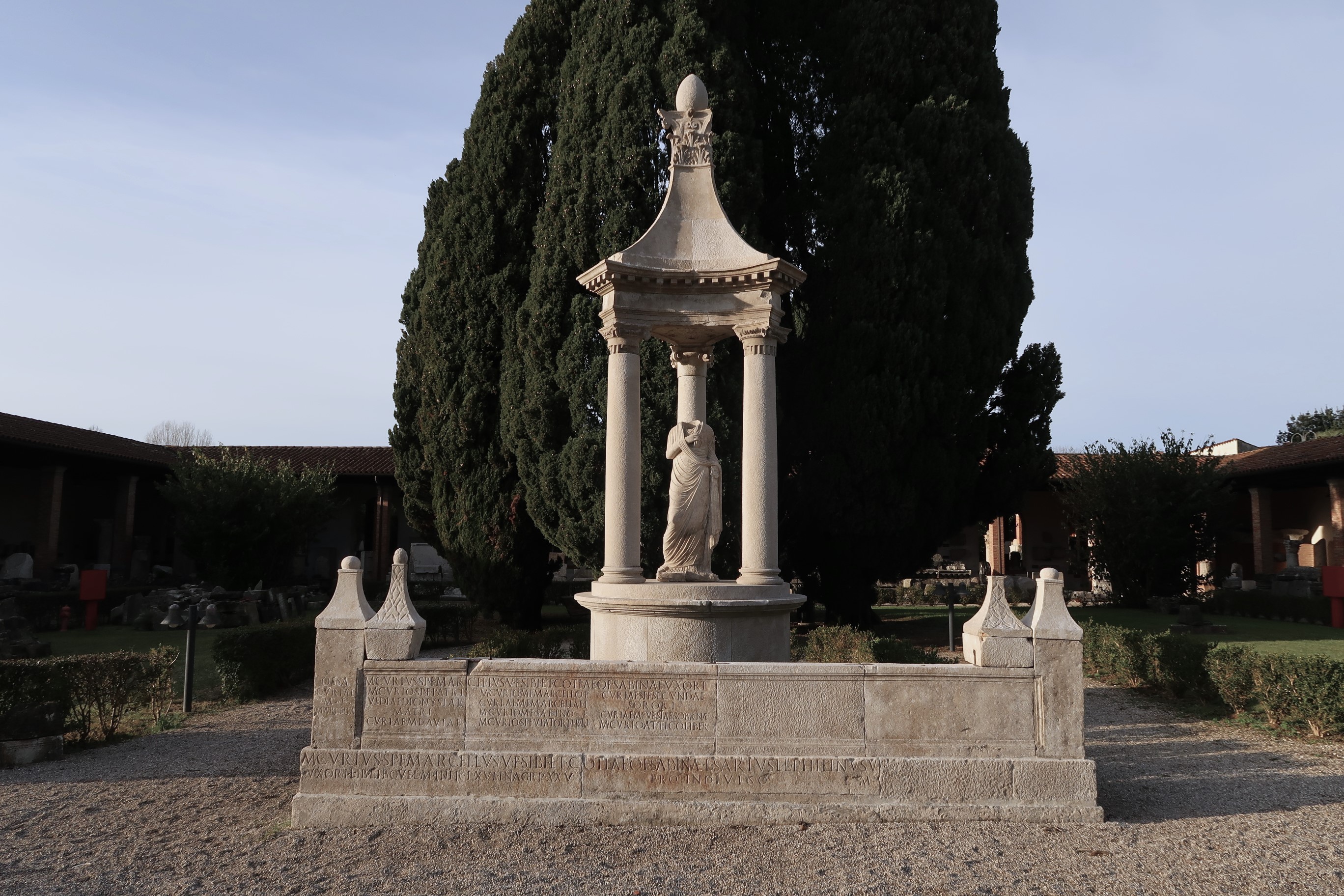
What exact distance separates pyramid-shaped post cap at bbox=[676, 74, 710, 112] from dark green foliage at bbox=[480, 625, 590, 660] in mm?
6225

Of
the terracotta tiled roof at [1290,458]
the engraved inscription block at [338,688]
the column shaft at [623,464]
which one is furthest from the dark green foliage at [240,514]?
the terracotta tiled roof at [1290,458]

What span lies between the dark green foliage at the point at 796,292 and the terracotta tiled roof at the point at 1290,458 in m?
10.6

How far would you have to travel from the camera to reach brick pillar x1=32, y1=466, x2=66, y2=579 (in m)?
22.8

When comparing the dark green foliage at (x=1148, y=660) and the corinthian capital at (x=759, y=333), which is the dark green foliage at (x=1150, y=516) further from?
the corinthian capital at (x=759, y=333)

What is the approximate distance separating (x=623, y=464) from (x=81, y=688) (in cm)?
557

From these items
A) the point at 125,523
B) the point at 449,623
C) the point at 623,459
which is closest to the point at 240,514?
the point at 125,523

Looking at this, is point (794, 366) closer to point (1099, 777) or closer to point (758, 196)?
point (758, 196)

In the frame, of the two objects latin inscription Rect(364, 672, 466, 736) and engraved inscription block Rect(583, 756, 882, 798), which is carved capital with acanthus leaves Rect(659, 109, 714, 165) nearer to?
latin inscription Rect(364, 672, 466, 736)

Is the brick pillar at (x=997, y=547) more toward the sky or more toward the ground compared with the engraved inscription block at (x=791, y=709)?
more toward the sky

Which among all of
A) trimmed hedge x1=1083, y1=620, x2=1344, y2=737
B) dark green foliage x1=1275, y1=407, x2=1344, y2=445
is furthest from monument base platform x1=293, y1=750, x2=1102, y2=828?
dark green foliage x1=1275, y1=407, x2=1344, y2=445

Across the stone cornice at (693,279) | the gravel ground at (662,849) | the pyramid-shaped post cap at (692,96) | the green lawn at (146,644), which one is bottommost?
the gravel ground at (662,849)

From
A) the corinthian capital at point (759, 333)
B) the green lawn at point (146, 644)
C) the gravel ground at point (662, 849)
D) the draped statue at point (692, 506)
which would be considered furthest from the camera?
the green lawn at point (146, 644)

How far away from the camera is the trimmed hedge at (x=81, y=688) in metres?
7.73

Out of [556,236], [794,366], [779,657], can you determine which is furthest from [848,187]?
[779,657]
